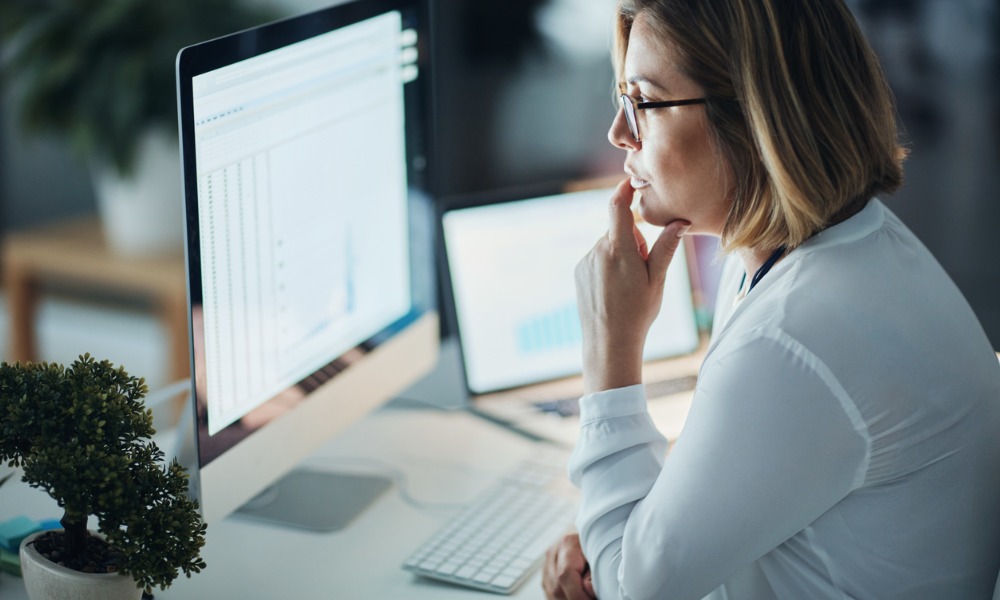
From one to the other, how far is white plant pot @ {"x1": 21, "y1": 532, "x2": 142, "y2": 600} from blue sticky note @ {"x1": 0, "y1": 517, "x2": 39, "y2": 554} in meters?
0.18

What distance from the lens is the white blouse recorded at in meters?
0.83

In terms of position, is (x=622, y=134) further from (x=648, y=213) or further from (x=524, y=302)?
(x=524, y=302)

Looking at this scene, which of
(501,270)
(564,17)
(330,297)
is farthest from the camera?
(564,17)

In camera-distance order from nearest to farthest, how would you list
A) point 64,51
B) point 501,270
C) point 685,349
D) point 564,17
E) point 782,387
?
point 782,387, point 501,270, point 685,349, point 564,17, point 64,51

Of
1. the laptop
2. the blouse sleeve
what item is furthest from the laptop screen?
the blouse sleeve

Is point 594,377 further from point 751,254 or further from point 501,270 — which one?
point 501,270

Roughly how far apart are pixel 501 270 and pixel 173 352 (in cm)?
127

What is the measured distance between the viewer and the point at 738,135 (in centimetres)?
93

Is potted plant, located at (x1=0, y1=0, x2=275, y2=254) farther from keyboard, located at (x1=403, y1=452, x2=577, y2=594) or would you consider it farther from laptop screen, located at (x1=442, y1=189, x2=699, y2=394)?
keyboard, located at (x1=403, y1=452, x2=577, y2=594)

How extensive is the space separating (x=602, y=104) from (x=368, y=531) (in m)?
0.97

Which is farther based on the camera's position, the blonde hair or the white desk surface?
the white desk surface

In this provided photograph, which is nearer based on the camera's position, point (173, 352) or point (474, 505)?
point (474, 505)

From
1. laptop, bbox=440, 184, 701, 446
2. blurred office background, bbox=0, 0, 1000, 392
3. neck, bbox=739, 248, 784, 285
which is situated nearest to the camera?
neck, bbox=739, 248, 784, 285

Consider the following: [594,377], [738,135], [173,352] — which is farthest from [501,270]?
[173,352]
